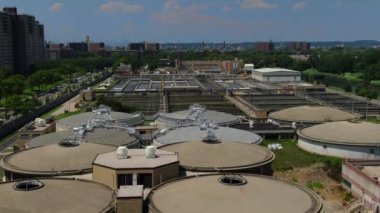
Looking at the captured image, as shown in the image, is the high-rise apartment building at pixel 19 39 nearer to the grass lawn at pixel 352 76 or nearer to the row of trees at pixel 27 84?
the row of trees at pixel 27 84

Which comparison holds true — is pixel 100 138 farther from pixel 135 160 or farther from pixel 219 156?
pixel 135 160

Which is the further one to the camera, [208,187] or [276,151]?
[276,151]

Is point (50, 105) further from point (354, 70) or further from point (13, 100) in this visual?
point (354, 70)

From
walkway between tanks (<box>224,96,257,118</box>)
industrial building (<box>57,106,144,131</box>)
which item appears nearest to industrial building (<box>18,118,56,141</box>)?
industrial building (<box>57,106,144,131</box>)

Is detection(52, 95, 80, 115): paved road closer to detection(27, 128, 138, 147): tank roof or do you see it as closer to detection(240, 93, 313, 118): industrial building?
detection(240, 93, 313, 118): industrial building

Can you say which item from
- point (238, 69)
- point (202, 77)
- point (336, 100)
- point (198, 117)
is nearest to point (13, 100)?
point (198, 117)

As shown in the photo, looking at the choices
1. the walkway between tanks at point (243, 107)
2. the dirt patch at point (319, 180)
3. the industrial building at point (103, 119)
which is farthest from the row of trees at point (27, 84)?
the dirt patch at point (319, 180)

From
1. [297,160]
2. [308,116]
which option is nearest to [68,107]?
[308,116]

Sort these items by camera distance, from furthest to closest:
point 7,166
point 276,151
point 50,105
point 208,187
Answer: point 50,105, point 276,151, point 7,166, point 208,187
